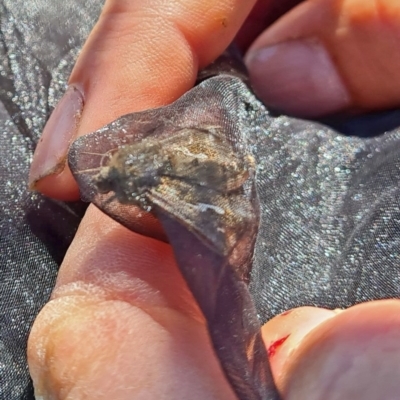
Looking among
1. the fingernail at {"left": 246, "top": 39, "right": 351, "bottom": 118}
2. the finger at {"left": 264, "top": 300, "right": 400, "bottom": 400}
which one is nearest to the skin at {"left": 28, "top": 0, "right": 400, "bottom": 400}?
the finger at {"left": 264, "top": 300, "right": 400, "bottom": 400}

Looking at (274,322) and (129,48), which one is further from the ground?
(129,48)

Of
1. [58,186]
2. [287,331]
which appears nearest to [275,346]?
[287,331]

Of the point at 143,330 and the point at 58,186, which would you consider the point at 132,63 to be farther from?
the point at 143,330

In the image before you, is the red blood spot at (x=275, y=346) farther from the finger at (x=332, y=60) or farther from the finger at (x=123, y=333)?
the finger at (x=332, y=60)

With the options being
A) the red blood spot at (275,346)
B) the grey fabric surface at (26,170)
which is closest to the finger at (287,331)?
the red blood spot at (275,346)

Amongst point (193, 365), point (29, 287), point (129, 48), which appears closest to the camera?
point (193, 365)

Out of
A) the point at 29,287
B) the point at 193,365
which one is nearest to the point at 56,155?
the point at 29,287

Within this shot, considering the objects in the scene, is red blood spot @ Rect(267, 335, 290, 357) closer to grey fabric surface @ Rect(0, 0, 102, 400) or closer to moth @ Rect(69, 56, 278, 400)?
moth @ Rect(69, 56, 278, 400)

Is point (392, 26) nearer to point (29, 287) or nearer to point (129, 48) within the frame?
point (129, 48)
